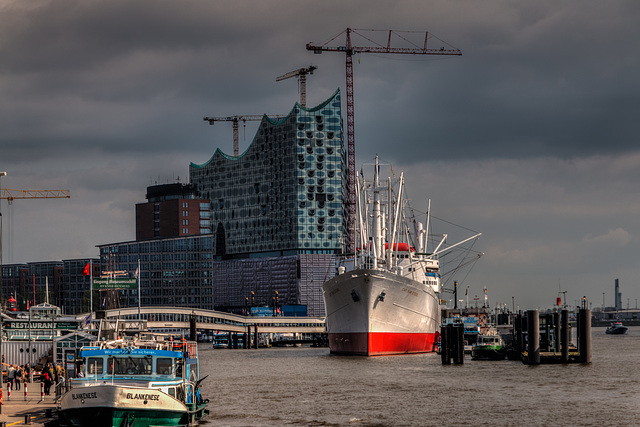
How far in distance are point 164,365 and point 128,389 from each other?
3.27 meters

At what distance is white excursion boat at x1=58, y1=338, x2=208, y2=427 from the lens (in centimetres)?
4659

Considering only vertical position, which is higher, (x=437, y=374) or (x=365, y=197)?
(x=365, y=197)

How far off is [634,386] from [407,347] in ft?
180

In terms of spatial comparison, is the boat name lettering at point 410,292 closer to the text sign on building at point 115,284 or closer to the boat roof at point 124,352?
the text sign on building at point 115,284

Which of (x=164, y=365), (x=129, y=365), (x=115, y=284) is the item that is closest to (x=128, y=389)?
(x=129, y=365)

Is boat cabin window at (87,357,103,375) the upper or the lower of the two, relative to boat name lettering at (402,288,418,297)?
lower

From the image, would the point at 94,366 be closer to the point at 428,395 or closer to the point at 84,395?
the point at 84,395

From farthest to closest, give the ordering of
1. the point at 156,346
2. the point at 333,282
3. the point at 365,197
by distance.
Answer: the point at 365,197 → the point at 333,282 → the point at 156,346

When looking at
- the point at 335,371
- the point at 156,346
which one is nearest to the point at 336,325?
the point at 335,371

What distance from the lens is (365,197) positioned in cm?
14975

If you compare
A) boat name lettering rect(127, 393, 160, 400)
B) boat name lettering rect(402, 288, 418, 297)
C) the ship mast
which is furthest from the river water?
the ship mast

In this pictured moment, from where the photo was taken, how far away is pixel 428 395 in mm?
78000

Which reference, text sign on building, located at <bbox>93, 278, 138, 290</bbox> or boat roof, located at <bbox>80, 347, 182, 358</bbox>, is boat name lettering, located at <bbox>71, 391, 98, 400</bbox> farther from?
text sign on building, located at <bbox>93, 278, 138, 290</bbox>

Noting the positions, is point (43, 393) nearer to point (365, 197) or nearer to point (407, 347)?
point (407, 347)
